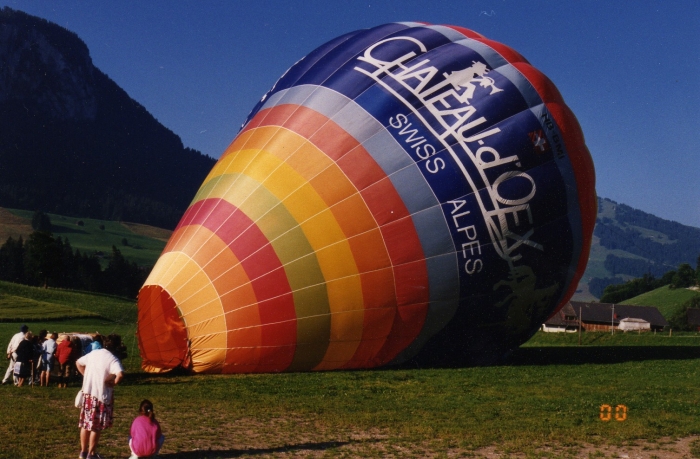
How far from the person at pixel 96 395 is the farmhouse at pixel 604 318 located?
76.1 metres

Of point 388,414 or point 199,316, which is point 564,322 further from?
point 388,414

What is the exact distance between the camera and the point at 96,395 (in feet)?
26.0

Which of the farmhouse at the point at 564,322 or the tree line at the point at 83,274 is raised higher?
the tree line at the point at 83,274

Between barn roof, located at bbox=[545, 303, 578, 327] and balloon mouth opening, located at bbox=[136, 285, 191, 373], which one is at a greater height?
barn roof, located at bbox=[545, 303, 578, 327]

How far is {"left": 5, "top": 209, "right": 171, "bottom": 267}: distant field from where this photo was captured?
141m

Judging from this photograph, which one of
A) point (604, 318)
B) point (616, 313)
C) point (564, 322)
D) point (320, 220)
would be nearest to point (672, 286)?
point (604, 318)

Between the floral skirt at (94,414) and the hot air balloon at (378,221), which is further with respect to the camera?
the hot air balloon at (378,221)

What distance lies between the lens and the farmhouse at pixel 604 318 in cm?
8099

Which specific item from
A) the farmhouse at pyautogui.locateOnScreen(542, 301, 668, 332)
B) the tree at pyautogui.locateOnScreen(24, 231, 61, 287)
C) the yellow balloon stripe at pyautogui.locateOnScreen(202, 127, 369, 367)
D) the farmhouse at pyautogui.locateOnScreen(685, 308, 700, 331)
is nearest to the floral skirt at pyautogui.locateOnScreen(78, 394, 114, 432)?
the yellow balloon stripe at pyautogui.locateOnScreen(202, 127, 369, 367)

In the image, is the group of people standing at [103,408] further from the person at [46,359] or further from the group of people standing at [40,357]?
the person at [46,359]

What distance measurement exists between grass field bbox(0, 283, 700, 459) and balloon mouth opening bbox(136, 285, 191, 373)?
42 cm

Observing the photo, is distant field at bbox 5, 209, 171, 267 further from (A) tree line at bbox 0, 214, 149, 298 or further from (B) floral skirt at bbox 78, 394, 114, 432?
(B) floral skirt at bbox 78, 394, 114, 432

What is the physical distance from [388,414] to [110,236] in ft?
519

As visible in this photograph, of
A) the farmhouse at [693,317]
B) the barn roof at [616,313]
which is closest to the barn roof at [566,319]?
the barn roof at [616,313]
